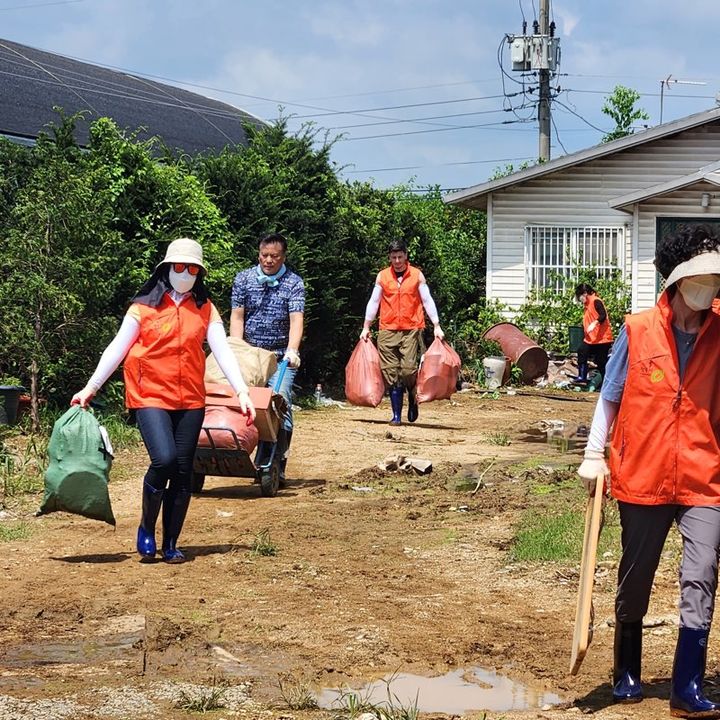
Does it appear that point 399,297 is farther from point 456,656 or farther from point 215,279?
point 456,656

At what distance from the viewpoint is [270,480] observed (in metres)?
10.4

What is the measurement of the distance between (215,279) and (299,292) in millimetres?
4299

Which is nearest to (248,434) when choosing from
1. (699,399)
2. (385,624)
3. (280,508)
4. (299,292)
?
(280,508)

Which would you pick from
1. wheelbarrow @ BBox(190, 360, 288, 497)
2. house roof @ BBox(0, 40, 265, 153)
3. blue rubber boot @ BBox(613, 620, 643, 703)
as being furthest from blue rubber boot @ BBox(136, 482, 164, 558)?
house roof @ BBox(0, 40, 265, 153)

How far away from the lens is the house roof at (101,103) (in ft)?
64.3

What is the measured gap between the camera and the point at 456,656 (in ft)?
20.0

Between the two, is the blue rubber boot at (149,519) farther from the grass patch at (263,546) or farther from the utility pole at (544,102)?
the utility pole at (544,102)

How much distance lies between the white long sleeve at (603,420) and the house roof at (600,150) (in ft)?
64.5

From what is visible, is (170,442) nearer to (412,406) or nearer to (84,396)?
(84,396)

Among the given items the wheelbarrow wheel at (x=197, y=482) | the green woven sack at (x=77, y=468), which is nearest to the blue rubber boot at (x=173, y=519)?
the green woven sack at (x=77, y=468)

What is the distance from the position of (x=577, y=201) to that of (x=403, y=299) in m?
11.0

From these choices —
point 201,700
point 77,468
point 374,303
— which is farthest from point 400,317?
point 201,700

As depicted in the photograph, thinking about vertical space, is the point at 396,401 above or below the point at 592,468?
below

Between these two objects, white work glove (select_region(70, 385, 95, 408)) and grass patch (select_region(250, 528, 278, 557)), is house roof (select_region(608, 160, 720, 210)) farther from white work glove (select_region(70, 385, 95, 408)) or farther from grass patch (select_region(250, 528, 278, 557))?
white work glove (select_region(70, 385, 95, 408))
